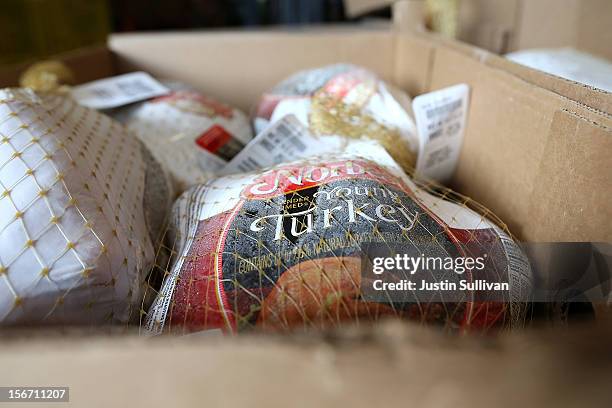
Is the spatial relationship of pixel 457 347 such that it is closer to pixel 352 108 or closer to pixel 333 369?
pixel 333 369

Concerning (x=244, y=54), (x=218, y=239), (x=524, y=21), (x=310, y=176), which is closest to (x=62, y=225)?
(x=218, y=239)

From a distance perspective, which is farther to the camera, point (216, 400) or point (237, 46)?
point (237, 46)

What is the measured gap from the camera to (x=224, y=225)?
474 mm

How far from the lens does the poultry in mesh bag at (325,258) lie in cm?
39

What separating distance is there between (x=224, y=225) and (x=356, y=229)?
13 centimetres

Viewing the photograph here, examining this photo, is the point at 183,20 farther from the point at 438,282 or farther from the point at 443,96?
the point at 438,282

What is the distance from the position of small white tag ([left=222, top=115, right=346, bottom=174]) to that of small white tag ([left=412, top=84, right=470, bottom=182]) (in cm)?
14

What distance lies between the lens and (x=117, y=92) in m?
0.85

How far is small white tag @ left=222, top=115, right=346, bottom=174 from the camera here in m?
0.69

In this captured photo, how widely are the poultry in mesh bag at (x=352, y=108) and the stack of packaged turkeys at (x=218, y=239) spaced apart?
6 centimetres

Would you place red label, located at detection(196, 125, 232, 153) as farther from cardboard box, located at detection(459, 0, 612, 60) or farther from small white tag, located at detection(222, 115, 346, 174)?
cardboard box, located at detection(459, 0, 612, 60)

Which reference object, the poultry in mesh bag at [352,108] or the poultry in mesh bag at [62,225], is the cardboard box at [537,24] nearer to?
the poultry in mesh bag at [352,108]

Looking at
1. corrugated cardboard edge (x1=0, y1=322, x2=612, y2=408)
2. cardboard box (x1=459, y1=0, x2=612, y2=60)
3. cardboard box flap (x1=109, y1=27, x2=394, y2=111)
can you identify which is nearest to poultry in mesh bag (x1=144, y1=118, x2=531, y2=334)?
corrugated cardboard edge (x1=0, y1=322, x2=612, y2=408)

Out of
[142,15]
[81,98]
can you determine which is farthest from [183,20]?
[81,98]
